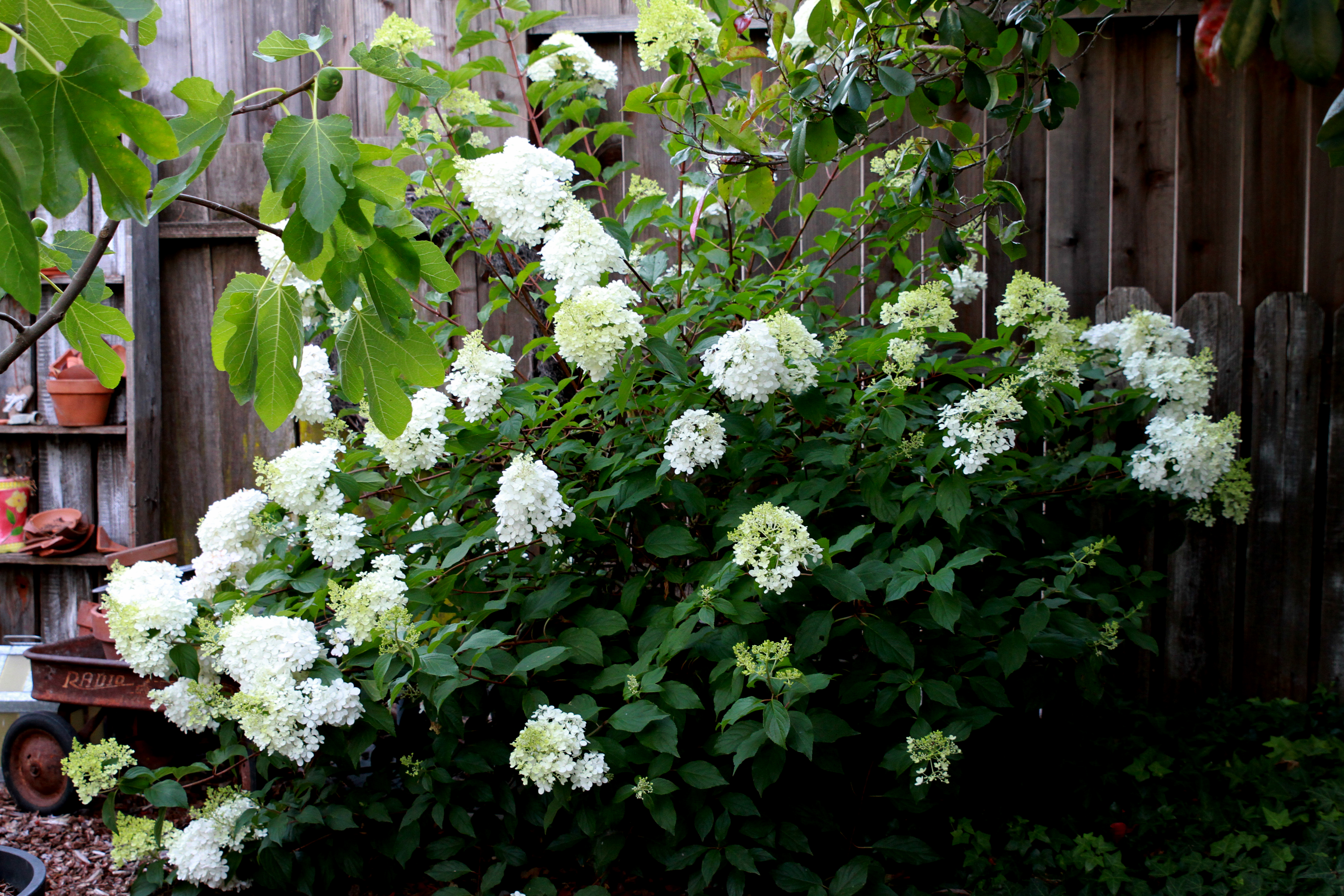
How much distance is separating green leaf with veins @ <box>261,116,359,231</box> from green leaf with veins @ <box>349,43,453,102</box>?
0.08 m

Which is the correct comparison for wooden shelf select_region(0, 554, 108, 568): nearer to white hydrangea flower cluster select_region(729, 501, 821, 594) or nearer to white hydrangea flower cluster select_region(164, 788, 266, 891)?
white hydrangea flower cluster select_region(164, 788, 266, 891)

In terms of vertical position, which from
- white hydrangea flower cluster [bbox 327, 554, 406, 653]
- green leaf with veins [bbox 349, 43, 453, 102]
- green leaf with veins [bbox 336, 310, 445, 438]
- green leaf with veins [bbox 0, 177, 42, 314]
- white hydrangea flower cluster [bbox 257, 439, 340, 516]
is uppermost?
green leaf with veins [bbox 349, 43, 453, 102]

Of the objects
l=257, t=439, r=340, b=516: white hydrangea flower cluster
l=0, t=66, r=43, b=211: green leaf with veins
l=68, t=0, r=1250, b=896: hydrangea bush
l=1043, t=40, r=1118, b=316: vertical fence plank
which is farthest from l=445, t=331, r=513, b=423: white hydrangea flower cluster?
l=1043, t=40, r=1118, b=316: vertical fence plank

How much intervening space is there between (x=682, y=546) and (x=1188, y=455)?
1.20 m

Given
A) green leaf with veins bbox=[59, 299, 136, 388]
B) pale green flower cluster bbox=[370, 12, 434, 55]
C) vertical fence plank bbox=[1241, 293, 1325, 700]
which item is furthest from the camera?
vertical fence plank bbox=[1241, 293, 1325, 700]

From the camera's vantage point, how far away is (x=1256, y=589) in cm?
261

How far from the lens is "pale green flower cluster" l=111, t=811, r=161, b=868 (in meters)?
1.90

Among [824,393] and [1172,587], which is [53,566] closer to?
[824,393]

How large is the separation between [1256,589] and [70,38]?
2993 mm

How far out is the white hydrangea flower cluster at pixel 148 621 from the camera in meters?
1.83

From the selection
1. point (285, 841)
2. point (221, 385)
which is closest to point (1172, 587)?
point (285, 841)

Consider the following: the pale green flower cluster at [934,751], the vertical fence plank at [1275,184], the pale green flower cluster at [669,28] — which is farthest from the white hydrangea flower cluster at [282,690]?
the vertical fence plank at [1275,184]

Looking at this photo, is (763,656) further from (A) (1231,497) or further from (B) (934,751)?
(A) (1231,497)

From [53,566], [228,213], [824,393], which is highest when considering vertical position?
[228,213]
